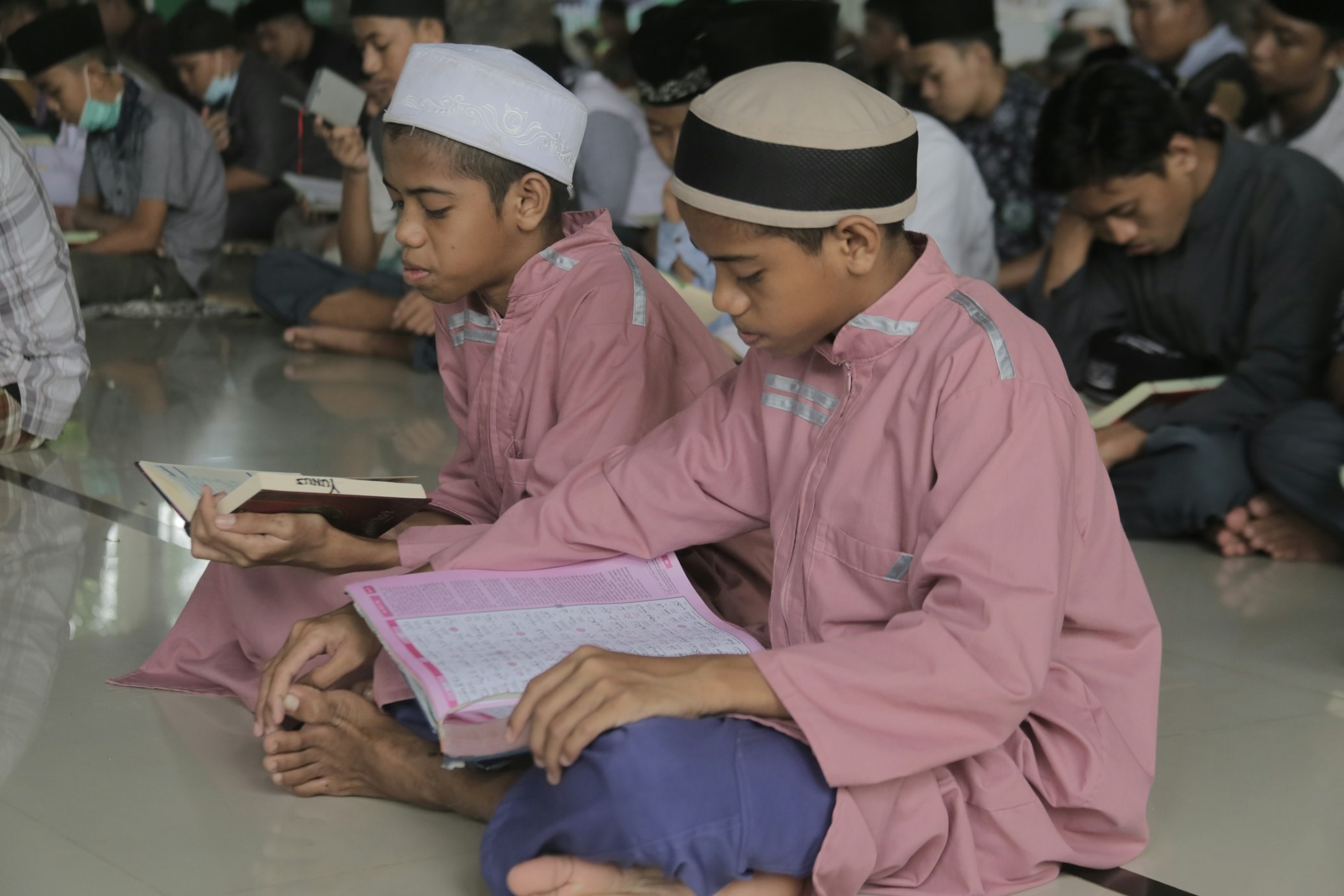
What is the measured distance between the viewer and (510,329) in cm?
196

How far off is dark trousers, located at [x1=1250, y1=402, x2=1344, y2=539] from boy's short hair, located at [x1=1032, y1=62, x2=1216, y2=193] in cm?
54

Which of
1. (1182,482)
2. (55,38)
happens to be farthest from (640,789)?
(55,38)

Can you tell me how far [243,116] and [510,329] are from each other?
5.08m

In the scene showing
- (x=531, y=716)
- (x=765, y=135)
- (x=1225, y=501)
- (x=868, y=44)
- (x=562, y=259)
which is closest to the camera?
(x=531, y=716)

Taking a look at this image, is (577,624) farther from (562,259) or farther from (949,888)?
(562,259)

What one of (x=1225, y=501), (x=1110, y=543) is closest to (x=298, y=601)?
(x=1110, y=543)

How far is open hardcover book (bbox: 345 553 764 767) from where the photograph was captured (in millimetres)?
1339

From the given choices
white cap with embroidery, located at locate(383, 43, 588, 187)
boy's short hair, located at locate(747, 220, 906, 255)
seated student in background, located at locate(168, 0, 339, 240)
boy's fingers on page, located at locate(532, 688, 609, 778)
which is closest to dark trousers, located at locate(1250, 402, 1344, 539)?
white cap with embroidery, located at locate(383, 43, 588, 187)

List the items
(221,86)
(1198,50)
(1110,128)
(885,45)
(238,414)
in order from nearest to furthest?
(1110,128), (238,414), (1198,50), (885,45), (221,86)

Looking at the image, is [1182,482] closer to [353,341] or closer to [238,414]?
[238,414]

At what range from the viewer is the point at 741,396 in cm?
163

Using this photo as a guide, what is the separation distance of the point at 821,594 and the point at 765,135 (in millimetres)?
438

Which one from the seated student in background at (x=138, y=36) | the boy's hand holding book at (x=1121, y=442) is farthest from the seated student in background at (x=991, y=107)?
the seated student in background at (x=138, y=36)

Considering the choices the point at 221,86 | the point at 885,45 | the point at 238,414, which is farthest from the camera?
the point at 221,86
